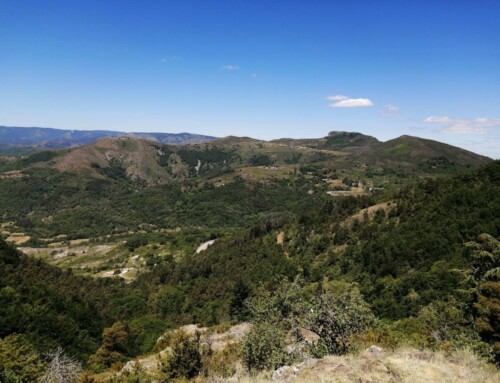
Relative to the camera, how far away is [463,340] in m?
34.6

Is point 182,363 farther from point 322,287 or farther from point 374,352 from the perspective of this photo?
point 322,287

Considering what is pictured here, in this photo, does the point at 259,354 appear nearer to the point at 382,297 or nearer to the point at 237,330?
the point at 237,330

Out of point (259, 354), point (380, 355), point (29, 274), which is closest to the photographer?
point (380, 355)

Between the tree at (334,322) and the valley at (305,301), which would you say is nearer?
the tree at (334,322)

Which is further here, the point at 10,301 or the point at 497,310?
the point at 10,301

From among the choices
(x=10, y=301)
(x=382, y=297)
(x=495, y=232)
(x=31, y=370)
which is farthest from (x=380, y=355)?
(x=10, y=301)

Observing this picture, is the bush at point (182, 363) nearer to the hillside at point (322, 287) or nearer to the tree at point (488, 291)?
the hillside at point (322, 287)

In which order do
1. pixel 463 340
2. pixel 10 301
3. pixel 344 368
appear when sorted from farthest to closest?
pixel 10 301, pixel 463 340, pixel 344 368

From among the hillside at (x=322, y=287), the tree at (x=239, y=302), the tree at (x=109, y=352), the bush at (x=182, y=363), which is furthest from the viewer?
the tree at (x=239, y=302)

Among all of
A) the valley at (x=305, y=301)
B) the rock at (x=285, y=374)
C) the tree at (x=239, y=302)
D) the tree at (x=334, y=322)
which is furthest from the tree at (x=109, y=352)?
the rock at (x=285, y=374)

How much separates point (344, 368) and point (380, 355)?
13.6 ft

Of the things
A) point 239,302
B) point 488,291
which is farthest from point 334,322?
point 239,302

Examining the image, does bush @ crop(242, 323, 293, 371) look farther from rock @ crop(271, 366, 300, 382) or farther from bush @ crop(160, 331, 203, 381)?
bush @ crop(160, 331, 203, 381)

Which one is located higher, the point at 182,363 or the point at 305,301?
the point at 305,301
